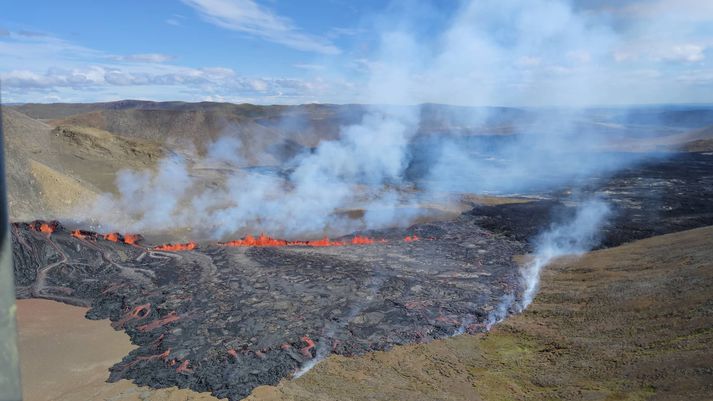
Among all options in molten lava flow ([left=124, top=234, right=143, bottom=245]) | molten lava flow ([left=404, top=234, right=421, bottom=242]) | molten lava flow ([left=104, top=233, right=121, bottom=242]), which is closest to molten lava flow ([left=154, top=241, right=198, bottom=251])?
molten lava flow ([left=124, top=234, right=143, bottom=245])

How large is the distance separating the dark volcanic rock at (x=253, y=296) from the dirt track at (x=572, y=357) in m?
0.86

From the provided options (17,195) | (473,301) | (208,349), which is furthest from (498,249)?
(17,195)

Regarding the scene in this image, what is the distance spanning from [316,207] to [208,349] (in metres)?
19.1

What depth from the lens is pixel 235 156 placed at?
62375 millimetres

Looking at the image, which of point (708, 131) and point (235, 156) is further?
point (708, 131)

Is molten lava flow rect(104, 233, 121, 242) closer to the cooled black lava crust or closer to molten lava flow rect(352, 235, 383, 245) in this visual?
the cooled black lava crust

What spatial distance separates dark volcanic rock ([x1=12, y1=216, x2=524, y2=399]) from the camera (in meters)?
11.8

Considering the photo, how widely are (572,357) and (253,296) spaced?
31.7 ft

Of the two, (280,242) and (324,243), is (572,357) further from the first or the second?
(280,242)

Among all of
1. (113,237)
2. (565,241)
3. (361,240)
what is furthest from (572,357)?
(113,237)

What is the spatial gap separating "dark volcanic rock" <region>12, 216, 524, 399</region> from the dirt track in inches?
34.0

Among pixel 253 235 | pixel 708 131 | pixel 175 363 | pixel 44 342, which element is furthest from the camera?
pixel 708 131

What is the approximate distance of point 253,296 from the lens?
1536 cm

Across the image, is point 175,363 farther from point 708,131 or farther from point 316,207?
point 708,131
